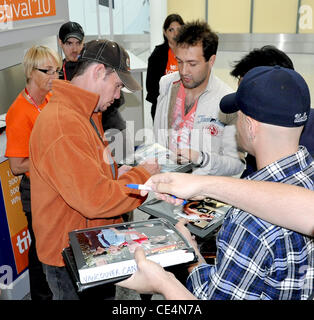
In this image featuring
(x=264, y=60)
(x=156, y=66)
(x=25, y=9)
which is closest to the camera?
(x=264, y=60)

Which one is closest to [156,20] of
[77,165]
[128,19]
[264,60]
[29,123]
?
[128,19]

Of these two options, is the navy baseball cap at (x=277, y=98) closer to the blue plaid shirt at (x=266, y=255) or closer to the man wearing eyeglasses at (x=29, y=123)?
the blue plaid shirt at (x=266, y=255)

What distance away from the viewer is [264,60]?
7.57 ft

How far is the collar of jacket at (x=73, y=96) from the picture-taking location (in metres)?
1.86

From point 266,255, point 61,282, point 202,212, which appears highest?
point 266,255

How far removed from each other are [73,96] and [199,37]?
4.49 feet

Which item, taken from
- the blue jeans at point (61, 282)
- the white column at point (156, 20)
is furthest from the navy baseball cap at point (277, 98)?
the white column at point (156, 20)

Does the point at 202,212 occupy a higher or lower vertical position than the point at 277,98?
lower

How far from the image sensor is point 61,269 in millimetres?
1978

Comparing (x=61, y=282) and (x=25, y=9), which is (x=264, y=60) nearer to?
(x=61, y=282)

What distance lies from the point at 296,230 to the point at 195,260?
487 mm

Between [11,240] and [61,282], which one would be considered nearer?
[61,282]

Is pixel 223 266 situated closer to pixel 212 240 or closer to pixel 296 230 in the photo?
pixel 296 230
